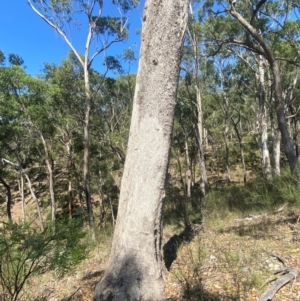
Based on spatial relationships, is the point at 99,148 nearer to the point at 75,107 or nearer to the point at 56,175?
the point at 75,107

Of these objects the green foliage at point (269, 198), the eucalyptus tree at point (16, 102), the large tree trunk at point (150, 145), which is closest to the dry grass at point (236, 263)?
the large tree trunk at point (150, 145)

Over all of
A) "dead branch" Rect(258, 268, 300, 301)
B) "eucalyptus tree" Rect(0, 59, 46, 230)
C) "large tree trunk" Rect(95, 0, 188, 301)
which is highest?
"eucalyptus tree" Rect(0, 59, 46, 230)

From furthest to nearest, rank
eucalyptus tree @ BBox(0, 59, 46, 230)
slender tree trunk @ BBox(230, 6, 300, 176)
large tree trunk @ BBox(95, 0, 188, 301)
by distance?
1. eucalyptus tree @ BBox(0, 59, 46, 230)
2. slender tree trunk @ BBox(230, 6, 300, 176)
3. large tree trunk @ BBox(95, 0, 188, 301)

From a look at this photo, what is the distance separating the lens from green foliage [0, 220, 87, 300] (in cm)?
261

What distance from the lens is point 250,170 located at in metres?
24.8

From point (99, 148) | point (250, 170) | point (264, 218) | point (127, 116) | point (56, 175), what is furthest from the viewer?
point (56, 175)

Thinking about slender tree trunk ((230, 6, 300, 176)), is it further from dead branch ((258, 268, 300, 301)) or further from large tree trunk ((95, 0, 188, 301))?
large tree trunk ((95, 0, 188, 301))

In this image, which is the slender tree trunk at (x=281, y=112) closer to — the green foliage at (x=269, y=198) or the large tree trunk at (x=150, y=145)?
the green foliage at (x=269, y=198)

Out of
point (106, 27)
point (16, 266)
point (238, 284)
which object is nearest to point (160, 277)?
point (238, 284)

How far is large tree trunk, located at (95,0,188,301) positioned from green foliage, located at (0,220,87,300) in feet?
1.45

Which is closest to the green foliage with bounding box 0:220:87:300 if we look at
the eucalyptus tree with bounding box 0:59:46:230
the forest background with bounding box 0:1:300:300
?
the forest background with bounding box 0:1:300:300

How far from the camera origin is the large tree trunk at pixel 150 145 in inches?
116

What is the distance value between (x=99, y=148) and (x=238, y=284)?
1689 centimetres

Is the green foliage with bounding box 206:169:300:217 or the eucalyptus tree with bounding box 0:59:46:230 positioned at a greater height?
the eucalyptus tree with bounding box 0:59:46:230
